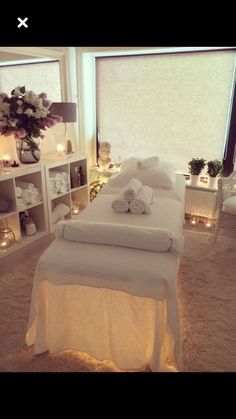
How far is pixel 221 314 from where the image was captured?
204 cm

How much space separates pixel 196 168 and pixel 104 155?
1.22 meters

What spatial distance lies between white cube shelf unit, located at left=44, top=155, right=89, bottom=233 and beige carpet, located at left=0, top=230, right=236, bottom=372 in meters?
0.59

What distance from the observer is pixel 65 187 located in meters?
3.15

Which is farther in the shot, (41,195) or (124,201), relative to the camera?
(41,195)

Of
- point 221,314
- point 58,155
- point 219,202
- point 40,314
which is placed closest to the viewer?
point 40,314

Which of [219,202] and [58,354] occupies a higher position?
[219,202]

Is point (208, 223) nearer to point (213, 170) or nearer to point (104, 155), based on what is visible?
point (213, 170)

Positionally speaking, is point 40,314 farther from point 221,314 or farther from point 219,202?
point 219,202

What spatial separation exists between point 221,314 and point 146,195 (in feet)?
3.39

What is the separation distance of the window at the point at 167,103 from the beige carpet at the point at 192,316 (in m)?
1.38

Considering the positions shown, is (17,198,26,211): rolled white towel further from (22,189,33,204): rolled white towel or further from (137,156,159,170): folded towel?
(137,156,159,170): folded towel

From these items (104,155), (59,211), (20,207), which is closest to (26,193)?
(20,207)

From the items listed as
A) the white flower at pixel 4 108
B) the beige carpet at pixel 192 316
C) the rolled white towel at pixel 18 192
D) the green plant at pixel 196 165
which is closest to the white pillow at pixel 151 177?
the green plant at pixel 196 165
